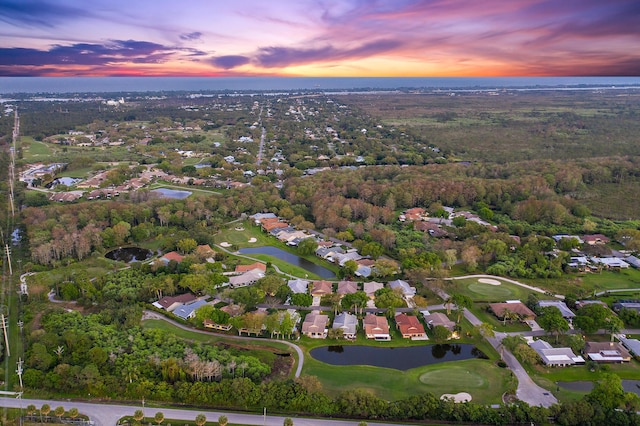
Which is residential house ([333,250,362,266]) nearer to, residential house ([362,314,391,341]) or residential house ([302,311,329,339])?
residential house ([362,314,391,341])

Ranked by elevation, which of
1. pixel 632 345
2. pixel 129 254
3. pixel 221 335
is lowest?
pixel 221 335

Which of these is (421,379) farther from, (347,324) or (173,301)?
(173,301)

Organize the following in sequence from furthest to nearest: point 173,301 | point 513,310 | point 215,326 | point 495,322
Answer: point 173,301 < point 513,310 < point 495,322 < point 215,326

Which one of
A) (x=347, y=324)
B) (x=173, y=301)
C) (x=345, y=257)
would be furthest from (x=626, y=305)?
(x=173, y=301)

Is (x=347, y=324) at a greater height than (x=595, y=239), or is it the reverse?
(x=595, y=239)

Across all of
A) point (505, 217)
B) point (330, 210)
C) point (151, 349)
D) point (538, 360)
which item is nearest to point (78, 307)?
point (151, 349)

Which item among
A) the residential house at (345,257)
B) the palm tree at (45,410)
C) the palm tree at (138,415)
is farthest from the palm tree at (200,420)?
the residential house at (345,257)

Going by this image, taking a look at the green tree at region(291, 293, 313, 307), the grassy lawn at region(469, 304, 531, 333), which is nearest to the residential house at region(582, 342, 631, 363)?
the grassy lawn at region(469, 304, 531, 333)
